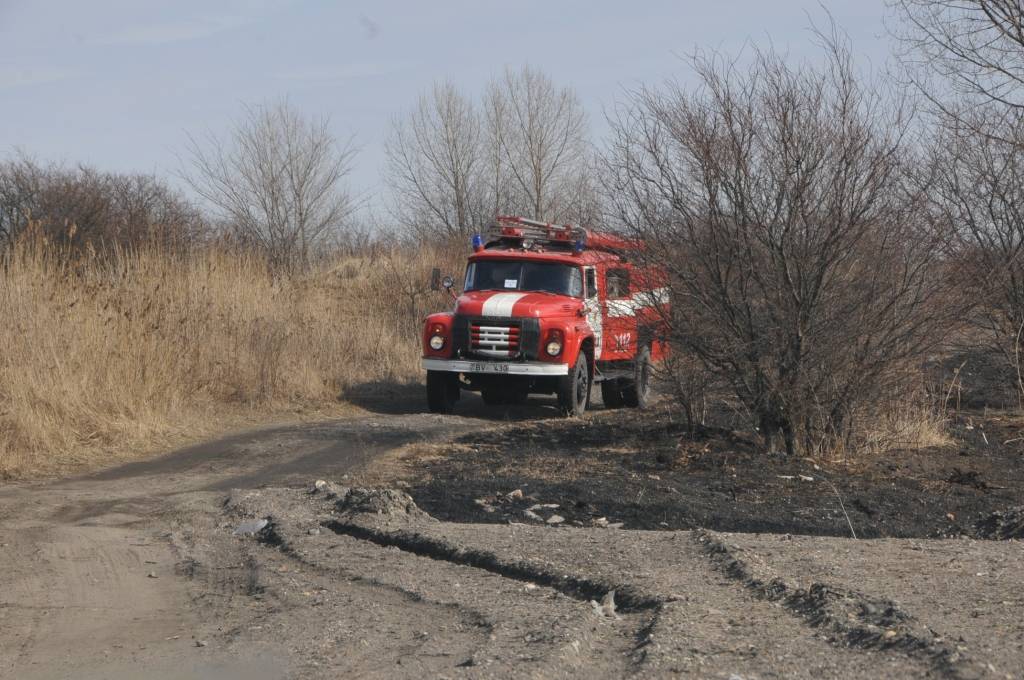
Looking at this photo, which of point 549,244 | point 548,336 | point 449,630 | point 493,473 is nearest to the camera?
point 449,630

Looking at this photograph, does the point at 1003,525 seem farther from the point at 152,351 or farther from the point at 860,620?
the point at 152,351

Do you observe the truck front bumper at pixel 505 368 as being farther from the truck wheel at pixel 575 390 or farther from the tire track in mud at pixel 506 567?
the tire track in mud at pixel 506 567

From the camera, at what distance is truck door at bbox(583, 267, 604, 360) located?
16156mm

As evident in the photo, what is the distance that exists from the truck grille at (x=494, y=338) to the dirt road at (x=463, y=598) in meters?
7.07

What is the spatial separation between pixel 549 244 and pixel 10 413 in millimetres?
8266

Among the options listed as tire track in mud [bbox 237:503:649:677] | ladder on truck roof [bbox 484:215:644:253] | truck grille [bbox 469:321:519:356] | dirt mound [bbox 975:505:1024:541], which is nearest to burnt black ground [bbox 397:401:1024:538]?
dirt mound [bbox 975:505:1024:541]

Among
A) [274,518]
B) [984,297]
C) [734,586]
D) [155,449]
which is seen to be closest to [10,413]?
[155,449]

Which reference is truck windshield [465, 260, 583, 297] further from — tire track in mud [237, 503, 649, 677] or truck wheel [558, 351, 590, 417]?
tire track in mud [237, 503, 649, 677]

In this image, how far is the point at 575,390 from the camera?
51.0 ft

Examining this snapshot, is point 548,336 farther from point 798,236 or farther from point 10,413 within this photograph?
point 10,413

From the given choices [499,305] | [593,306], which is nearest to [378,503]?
[499,305]

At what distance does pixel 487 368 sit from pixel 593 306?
1.87 meters

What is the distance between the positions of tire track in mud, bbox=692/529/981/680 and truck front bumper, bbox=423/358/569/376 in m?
9.45

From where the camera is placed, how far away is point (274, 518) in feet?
25.7
